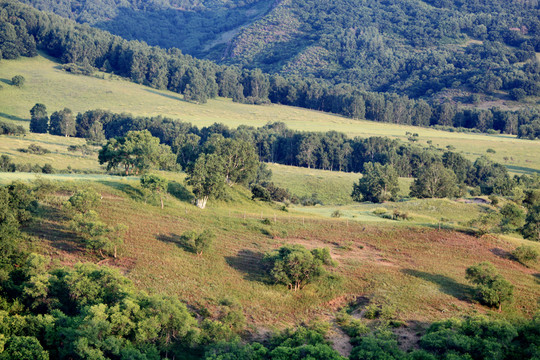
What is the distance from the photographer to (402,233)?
56031 millimetres

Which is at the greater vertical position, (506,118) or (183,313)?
(506,118)

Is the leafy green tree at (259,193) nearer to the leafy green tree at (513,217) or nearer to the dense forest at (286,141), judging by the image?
the leafy green tree at (513,217)

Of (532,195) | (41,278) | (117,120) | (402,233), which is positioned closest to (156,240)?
(41,278)

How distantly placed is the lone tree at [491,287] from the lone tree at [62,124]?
118 meters

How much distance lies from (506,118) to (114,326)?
190m

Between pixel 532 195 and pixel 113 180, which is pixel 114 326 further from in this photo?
pixel 532 195

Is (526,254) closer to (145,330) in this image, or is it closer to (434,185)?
(145,330)

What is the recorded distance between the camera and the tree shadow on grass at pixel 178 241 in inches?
1895

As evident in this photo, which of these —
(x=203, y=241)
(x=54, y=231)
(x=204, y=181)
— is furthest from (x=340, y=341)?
(x=204, y=181)

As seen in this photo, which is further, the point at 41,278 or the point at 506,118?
the point at 506,118

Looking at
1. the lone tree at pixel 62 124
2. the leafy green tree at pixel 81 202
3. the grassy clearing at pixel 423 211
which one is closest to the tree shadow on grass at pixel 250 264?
the leafy green tree at pixel 81 202

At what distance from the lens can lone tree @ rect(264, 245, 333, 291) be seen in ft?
143

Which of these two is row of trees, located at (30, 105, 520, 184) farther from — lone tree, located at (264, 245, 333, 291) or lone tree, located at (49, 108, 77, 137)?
lone tree, located at (264, 245, 333, 291)

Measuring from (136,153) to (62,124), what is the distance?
75053 millimetres
